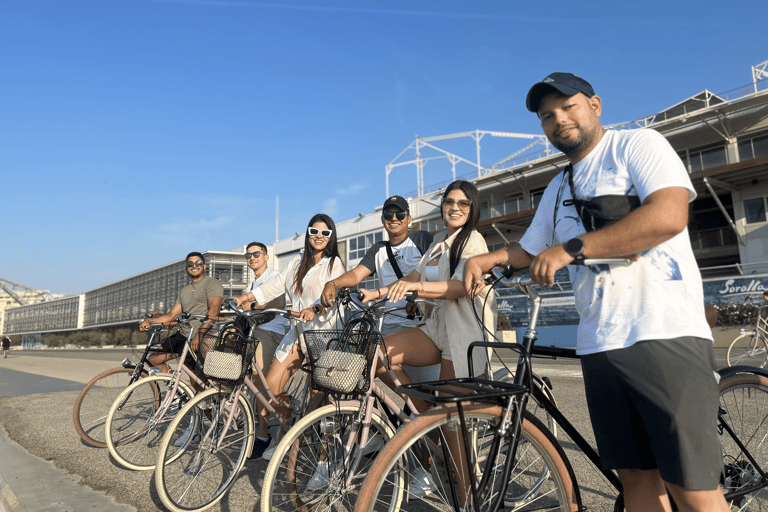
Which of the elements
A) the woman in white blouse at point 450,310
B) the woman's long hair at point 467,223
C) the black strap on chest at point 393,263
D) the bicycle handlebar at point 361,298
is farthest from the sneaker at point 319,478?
the black strap on chest at point 393,263

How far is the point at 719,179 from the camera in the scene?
2623 centimetres

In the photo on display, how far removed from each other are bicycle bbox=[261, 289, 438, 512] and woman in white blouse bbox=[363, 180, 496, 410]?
0.25 metres

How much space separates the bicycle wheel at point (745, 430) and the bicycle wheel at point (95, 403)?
5143 mm

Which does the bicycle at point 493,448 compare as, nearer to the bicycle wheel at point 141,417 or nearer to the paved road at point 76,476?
the paved road at point 76,476

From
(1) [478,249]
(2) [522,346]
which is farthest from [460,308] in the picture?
(2) [522,346]

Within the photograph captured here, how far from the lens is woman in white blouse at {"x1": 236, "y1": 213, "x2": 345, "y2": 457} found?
3.86m

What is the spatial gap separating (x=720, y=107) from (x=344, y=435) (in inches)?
1180

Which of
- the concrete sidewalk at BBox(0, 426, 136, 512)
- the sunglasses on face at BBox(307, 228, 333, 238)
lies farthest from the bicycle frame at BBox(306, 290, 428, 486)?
the concrete sidewalk at BBox(0, 426, 136, 512)

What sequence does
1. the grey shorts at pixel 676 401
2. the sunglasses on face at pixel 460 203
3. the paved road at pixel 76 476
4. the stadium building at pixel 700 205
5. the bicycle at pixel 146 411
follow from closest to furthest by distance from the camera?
the grey shorts at pixel 676 401, the sunglasses on face at pixel 460 203, the paved road at pixel 76 476, the bicycle at pixel 146 411, the stadium building at pixel 700 205

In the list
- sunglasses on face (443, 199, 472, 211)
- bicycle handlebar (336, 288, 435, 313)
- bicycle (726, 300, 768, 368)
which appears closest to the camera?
bicycle handlebar (336, 288, 435, 313)

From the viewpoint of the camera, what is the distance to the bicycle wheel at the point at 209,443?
3432 mm

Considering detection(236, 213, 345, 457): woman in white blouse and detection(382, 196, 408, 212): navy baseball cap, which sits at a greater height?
detection(382, 196, 408, 212): navy baseball cap

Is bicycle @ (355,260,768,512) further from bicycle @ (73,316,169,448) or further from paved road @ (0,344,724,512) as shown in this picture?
bicycle @ (73,316,169,448)

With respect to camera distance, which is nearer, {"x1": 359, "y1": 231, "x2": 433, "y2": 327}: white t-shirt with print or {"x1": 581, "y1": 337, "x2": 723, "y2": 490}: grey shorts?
{"x1": 581, "y1": 337, "x2": 723, "y2": 490}: grey shorts
